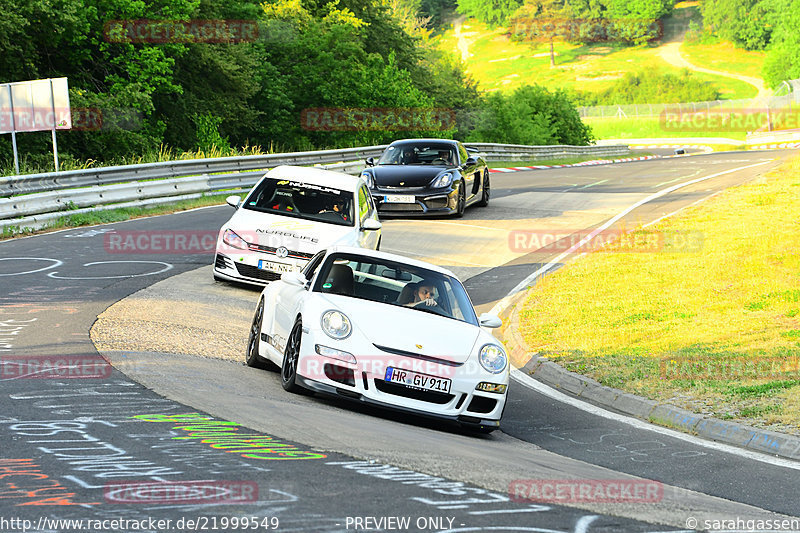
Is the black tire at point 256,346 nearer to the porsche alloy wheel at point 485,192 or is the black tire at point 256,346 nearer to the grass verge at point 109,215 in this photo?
the grass verge at point 109,215

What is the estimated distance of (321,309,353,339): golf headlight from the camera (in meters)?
8.16

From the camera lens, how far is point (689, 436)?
8.60 metres

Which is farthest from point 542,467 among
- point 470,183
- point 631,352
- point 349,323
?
point 470,183

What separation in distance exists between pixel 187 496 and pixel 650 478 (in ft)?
11.8

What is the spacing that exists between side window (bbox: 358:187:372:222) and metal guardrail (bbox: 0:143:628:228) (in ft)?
24.3

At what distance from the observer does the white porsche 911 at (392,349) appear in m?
8.03

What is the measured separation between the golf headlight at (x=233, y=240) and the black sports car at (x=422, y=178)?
8236 millimetres

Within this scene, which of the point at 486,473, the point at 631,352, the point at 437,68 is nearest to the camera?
the point at 486,473

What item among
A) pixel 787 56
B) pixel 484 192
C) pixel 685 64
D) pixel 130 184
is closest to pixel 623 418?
pixel 130 184

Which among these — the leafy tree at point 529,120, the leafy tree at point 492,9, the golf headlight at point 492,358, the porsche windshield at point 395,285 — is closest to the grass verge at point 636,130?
the leafy tree at point 529,120

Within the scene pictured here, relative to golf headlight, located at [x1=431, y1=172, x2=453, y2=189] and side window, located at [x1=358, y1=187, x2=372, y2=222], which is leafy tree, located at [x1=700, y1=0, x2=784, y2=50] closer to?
golf headlight, located at [x1=431, y1=172, x2=453, y2=189]

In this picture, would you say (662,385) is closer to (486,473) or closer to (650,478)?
(650,478)

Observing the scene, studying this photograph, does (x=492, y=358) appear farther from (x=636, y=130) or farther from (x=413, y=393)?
(x=636, y=130)

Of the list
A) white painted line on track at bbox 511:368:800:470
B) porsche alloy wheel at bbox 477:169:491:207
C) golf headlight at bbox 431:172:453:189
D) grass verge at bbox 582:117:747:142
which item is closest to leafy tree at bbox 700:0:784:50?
grass verge at bbox 582:117:747:142
